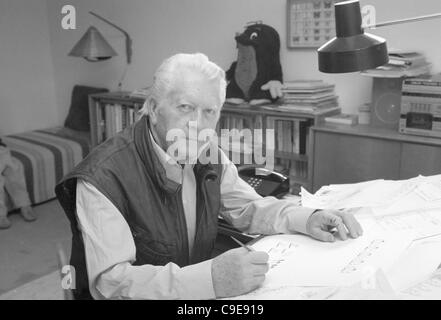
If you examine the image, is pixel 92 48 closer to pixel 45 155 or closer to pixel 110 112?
pixel 110 112

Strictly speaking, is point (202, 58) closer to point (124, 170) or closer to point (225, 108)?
point (124, 170)

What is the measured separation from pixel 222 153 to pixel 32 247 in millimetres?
2017

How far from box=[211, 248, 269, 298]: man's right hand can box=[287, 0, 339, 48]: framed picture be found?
206 cm

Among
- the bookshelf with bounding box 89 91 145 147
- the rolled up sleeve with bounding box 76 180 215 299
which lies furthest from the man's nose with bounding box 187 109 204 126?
the bookshelf with bounding box 89 91 145 147

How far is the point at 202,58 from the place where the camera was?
121 centimetres

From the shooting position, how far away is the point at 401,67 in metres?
2.25

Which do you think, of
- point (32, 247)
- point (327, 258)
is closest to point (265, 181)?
point (327, 258)

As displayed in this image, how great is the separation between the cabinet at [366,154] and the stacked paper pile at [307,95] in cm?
16

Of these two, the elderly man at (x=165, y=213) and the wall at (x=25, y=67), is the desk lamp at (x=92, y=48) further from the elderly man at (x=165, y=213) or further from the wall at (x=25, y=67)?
the elderly man at (x=165, y=213)

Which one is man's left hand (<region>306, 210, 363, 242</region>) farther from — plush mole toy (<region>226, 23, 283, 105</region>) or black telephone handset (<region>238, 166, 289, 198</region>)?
plush mole toy (<region>226, 23, 283, 105</region>)

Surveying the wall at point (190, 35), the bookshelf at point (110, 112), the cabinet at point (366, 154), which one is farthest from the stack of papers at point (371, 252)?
the bookshelf at point (110, 112)

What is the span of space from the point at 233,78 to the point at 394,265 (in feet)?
7.12

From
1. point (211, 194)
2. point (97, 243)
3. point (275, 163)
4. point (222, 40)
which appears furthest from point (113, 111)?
point (97, 243)

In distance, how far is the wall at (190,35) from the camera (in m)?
2.47
